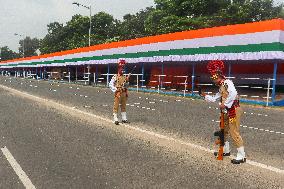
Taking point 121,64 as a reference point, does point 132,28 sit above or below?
above

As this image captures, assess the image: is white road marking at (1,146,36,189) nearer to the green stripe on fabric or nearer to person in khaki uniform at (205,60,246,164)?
person in khaki uniform at (205,60,246,164)

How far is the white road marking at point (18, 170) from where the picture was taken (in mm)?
4763

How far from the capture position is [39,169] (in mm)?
5453

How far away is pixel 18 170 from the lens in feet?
17.7

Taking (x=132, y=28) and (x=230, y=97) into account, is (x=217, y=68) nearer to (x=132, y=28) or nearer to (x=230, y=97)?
(x=230, y=97)

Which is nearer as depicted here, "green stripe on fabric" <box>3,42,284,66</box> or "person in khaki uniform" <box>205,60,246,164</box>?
"person in khaki uniform" <box>205,60,246,164</box>

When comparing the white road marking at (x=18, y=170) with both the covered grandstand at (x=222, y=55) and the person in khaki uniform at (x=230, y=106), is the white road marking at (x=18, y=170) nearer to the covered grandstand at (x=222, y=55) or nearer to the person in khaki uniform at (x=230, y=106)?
the person in khaki uniform at (x=230, y=106)

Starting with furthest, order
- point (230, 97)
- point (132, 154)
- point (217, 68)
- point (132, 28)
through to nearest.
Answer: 1. point (132, 28)
2. point (132, 154)
3. point (217, 68)
4. point (230, 97)

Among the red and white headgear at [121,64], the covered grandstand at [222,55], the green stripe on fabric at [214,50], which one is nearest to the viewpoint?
the red and white headgear at [121,64]

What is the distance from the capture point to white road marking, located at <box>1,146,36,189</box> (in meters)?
4.76

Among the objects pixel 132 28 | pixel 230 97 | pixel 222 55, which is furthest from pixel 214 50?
pixel 132 28

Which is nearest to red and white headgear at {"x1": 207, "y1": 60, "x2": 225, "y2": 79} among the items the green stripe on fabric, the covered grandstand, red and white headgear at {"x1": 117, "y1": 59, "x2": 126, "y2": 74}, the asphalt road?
the asphalt road

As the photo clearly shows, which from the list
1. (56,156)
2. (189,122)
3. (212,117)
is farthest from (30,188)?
(212,117)

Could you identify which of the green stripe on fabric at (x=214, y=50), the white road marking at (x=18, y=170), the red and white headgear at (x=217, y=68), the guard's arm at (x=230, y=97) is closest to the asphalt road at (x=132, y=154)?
the white road marking at (x=18, y=170)
